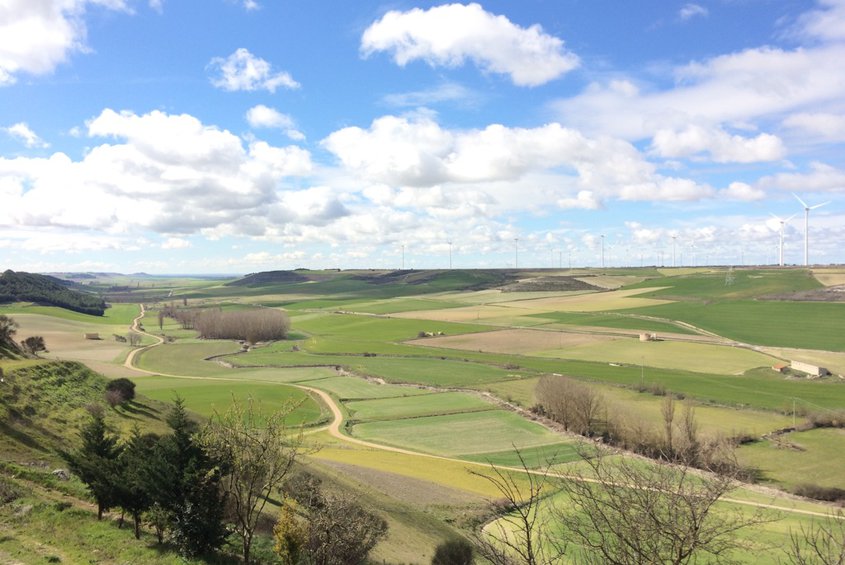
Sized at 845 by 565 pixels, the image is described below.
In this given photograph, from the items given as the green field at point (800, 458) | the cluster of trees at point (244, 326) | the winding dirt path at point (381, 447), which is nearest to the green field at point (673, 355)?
the green field at point (800, 458)

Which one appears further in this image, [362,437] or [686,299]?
[686,299]

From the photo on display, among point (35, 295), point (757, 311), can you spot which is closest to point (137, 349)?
point (35, 295)

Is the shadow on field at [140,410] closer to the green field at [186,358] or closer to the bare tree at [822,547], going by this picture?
the green field at [186,358]

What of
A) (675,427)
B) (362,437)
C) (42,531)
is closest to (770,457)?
(675,427)

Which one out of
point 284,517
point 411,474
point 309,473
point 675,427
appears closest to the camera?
point 284,517

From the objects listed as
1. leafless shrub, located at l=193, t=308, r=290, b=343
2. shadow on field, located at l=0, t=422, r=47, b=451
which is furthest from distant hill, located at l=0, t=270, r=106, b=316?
shadow on field, located at l=0, t=422, r=47, b=451

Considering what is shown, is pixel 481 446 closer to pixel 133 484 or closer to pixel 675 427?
pixel 675 427

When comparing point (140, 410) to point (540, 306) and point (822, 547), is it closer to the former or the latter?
point (822, 547)

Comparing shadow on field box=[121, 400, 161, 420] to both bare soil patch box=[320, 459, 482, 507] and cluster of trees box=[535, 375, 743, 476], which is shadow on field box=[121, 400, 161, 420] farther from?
cluster of trees box=[535, 375, 743, 476]
